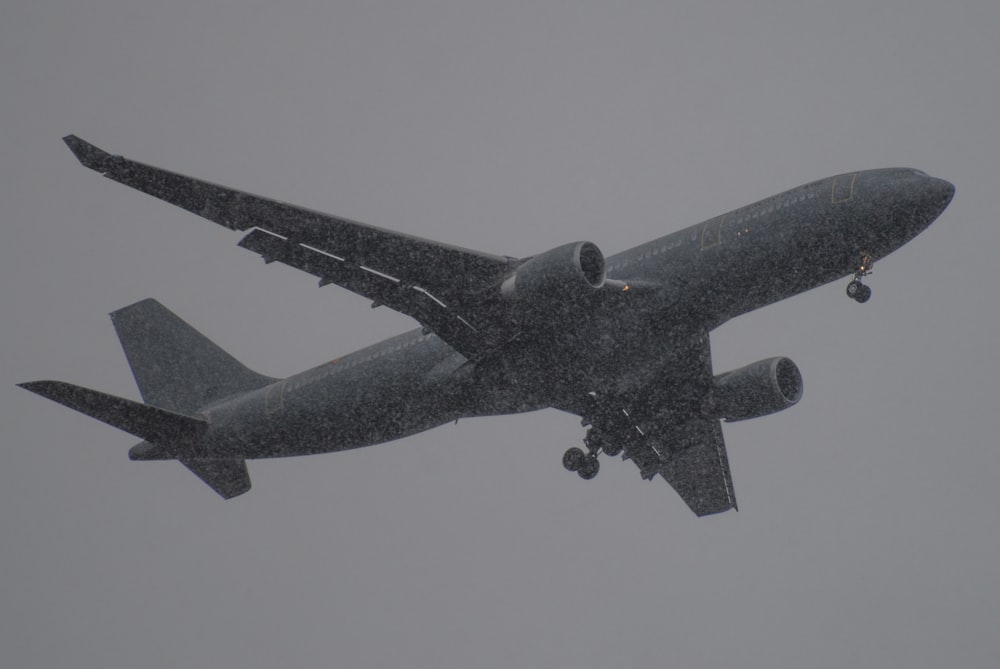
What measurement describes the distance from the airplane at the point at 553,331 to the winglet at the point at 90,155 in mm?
50

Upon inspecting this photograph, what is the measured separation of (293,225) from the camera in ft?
89.6

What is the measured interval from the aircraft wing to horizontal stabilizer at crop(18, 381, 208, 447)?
23.7 feet

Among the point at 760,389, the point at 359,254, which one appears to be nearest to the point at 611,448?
the point at 760,389

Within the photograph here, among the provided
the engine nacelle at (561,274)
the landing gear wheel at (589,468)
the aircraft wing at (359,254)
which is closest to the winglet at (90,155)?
the aircraft wing at (359,254)

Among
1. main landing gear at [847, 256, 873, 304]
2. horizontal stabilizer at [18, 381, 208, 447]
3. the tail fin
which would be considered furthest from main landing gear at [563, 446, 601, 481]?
horizontal stabilizer at [18, 381, 208, 447]

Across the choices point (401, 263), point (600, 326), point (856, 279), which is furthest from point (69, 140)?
point (856, 279)

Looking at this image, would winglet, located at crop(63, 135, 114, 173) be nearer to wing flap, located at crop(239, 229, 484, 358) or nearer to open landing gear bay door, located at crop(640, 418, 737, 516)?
wing flap, located at crop(239, 229, 484, 358)

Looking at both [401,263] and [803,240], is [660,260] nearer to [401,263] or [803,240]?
[803,240]

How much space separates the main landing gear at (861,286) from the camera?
2664 centimetres

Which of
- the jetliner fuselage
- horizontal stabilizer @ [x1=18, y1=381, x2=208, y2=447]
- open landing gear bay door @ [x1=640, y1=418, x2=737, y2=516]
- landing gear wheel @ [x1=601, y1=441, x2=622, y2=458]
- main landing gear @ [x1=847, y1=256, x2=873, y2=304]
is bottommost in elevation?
open landing gear bay door @ [x1=640, y1=418, x2=737, y2=516]

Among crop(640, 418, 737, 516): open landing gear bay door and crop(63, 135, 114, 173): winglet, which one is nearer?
crop(63, 135, 114, 173): winglet

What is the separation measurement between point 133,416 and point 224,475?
446cm

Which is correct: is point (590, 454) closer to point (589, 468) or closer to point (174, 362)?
point (589, 468)

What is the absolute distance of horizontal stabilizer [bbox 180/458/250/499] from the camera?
121 ft
